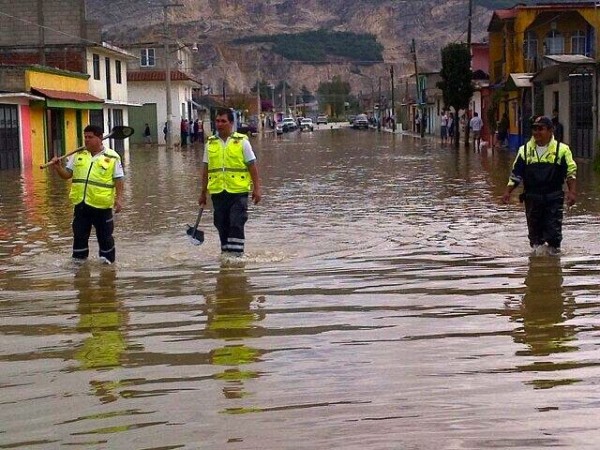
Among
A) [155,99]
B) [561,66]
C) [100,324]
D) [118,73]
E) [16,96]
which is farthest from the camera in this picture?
[155,99]

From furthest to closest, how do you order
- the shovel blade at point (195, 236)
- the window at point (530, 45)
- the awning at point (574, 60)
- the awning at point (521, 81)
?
the window at point (530, 45)
the awning at point (521, 81)
the awning at point (574, 60)
the shovel blade at point (195, 236)

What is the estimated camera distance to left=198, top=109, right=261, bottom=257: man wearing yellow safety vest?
34.3 feet

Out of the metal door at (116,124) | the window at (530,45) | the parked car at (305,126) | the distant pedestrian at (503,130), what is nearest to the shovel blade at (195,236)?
the distant pedestrian at (503,130)

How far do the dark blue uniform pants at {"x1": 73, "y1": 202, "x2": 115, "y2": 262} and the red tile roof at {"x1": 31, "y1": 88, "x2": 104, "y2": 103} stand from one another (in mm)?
26616

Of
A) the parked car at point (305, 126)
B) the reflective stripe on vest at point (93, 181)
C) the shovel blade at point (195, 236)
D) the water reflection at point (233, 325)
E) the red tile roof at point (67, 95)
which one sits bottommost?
the water reflection at point (233, 325)

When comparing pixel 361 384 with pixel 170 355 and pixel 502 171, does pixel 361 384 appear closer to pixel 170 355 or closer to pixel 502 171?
pixel 170 355

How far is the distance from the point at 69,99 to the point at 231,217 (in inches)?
1225

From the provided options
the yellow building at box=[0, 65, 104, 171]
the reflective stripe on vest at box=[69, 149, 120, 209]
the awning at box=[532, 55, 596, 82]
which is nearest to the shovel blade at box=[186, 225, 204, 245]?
the reflective stripe on vest at box=[69, 149, 120, 209]

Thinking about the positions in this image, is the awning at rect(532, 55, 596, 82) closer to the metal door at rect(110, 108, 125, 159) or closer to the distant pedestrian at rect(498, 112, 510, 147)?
the distant pedestrian at rect(498, 112, 510, 147)

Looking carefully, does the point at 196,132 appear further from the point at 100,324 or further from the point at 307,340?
the point at 307,340

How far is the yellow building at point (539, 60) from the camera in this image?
32.4m

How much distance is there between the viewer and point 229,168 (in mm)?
10469

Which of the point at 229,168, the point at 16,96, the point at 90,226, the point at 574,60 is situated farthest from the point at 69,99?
the point at 229,168

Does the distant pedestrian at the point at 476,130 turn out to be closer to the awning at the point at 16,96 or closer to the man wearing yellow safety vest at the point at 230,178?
the awning at the point at 16,96
